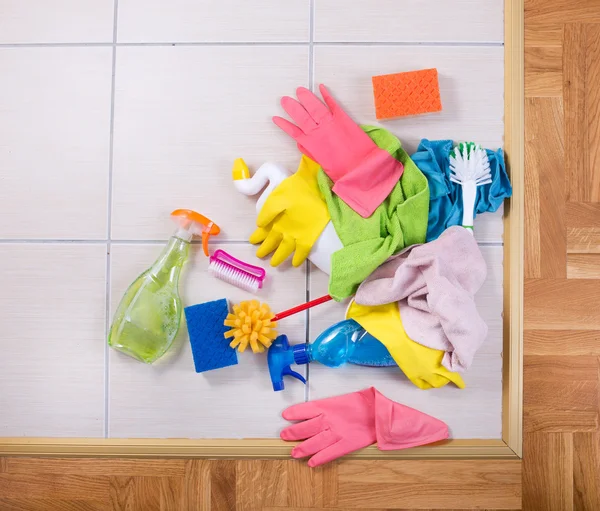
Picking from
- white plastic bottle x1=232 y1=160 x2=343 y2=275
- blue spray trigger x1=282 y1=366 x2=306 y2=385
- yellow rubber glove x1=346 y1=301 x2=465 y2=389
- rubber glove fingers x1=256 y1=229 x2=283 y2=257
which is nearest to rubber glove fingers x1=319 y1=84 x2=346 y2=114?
white plastic bottle x1=232 y1=160 x2=343 y2=275

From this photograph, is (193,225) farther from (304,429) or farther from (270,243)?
(304,429)

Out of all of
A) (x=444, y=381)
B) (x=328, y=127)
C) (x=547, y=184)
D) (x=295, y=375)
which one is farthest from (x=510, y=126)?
(x=295, y=375)

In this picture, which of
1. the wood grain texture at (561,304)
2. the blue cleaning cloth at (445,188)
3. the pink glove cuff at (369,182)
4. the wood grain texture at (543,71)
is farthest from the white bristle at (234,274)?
the wood grain texture at (543,71)

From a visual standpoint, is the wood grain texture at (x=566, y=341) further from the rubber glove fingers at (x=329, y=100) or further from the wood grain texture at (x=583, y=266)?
the rubber glove fingers at (x=329, y=100)

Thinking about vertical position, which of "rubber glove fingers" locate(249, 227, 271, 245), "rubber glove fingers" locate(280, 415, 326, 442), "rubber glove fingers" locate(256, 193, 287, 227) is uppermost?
"rubber glove fingers" locate(256, 193, 287, 227)

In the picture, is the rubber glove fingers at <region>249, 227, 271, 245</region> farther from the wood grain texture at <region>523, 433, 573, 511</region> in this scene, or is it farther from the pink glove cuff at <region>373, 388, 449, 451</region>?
the wood grain texture at <region>523, 433, 573, 511</region>

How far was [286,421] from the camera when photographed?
0.93m

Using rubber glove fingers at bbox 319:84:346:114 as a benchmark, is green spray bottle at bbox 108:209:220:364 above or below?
below

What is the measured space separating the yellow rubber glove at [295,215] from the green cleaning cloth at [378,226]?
0.06 ft

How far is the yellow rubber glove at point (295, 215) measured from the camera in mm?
853

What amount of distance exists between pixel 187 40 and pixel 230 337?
0.54 m

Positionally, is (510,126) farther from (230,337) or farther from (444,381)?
(230,337)

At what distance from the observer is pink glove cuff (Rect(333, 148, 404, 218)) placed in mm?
848

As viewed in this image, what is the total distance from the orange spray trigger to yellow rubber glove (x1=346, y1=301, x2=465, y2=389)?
28 centimetres
